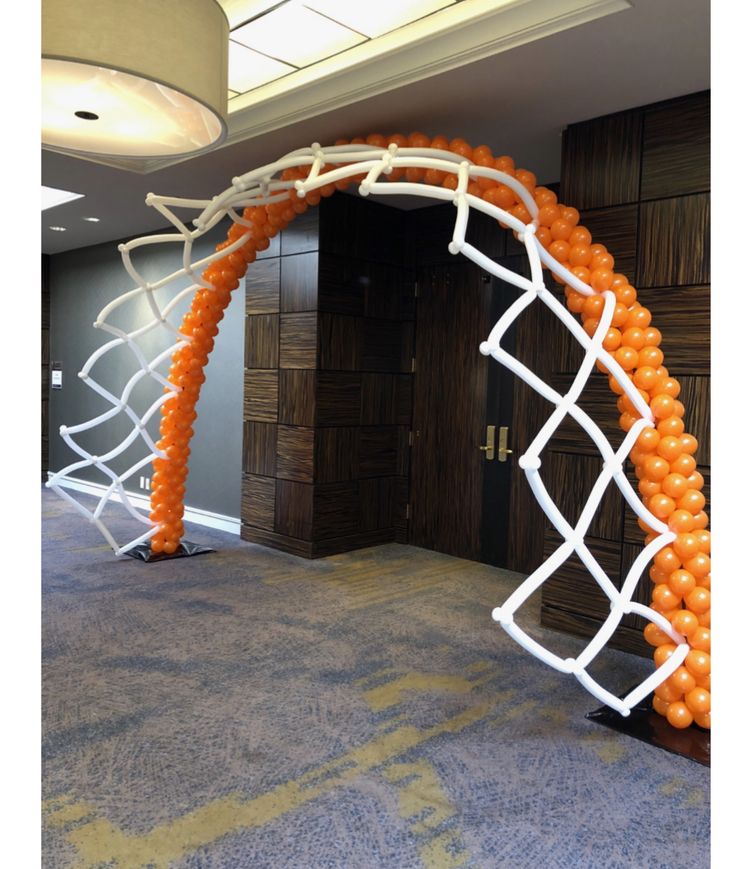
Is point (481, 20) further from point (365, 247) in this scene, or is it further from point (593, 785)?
point (593, 785)

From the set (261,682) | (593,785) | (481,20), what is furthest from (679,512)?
(481,20)

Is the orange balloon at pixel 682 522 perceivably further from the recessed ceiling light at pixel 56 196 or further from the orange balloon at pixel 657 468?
the recessed ceiling light at pixel 56 196

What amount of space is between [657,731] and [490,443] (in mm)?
2737

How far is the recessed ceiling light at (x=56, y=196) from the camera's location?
228 inches

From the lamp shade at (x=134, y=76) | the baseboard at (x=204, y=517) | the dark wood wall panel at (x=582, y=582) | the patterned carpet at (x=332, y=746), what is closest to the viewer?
the lamp shade at (x=134, y=76)

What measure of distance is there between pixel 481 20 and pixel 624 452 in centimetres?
185

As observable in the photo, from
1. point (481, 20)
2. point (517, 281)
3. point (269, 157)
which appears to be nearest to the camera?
point (517, 281)

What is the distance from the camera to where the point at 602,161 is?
12.2ft

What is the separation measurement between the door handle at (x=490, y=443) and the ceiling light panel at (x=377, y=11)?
272 centimetres

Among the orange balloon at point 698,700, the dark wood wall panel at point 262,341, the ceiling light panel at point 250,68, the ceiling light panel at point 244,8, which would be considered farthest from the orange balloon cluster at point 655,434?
the dark wood wall panel at point 262,341

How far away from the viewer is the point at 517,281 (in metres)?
2.71

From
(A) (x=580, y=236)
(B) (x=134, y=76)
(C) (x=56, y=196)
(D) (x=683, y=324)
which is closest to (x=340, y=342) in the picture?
(A) (x=580, y=236)

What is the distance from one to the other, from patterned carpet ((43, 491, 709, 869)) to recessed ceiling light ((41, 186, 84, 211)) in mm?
3180

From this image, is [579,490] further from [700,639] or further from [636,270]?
[700,639]
